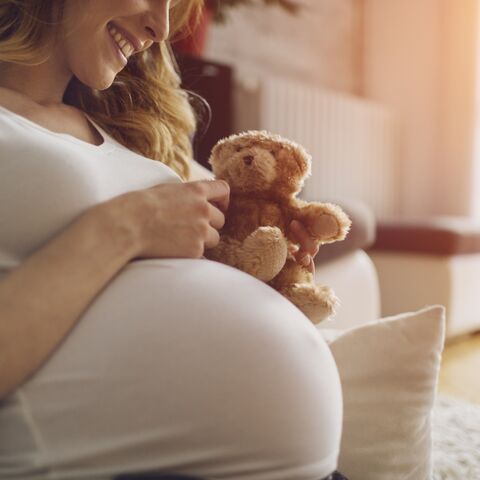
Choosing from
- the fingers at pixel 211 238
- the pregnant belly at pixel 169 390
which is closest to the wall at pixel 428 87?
the fingers at pixel 211 238

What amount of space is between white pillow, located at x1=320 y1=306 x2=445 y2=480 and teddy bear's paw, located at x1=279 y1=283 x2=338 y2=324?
0.12 meters

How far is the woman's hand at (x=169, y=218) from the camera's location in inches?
22.8

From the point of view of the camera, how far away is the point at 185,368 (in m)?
0.51

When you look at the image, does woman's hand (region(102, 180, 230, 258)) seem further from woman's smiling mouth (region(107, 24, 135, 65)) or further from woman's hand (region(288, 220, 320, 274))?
woman's smiling mouth (region(107, 24, 135, 65))

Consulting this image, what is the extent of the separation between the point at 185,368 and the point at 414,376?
0.36m

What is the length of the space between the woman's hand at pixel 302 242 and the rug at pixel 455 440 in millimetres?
459

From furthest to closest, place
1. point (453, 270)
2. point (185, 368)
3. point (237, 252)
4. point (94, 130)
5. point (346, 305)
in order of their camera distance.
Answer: point (453, 270), point (346, 305), point (94, 130), point (237, 252), point (185, 368)

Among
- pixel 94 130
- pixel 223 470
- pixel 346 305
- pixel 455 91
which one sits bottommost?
pixel 346 305

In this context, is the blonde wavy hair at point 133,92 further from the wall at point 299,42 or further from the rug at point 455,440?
the wall at point 299,42

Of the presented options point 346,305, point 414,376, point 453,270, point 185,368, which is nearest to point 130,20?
point 185,368

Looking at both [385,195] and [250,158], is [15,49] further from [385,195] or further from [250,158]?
[385,195]

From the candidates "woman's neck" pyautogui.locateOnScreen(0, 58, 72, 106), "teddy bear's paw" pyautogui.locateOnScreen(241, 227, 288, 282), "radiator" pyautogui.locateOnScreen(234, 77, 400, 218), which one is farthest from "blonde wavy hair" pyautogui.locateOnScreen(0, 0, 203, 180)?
"radiator" pyautogui.locateOnScreen(234, 77, 400, 218)

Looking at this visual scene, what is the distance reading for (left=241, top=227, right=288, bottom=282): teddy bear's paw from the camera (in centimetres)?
65

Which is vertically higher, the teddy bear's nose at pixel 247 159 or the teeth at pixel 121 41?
the teeth at pixel 121 41
